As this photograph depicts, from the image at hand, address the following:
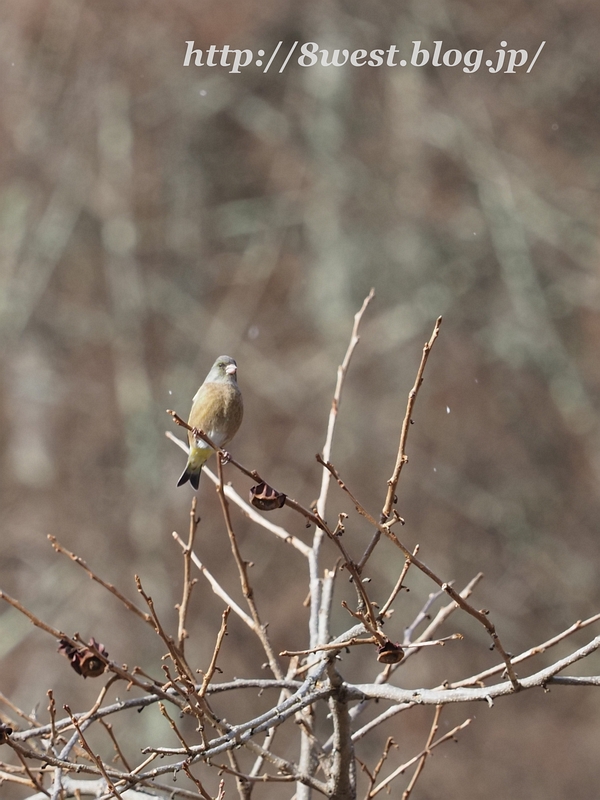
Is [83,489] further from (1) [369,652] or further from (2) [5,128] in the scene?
(2) [5,128]

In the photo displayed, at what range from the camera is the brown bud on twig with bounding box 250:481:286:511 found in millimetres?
1675

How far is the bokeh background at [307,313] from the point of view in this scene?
24.8 feet

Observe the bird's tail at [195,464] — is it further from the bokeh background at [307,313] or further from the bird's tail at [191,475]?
the bokeh background at [307,313]

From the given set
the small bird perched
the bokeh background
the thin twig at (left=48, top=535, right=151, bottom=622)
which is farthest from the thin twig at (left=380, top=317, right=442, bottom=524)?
the bokeh background

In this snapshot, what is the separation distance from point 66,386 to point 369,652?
3229 mm

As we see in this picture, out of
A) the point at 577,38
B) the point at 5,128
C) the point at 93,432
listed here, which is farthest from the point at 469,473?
the point at 5,128

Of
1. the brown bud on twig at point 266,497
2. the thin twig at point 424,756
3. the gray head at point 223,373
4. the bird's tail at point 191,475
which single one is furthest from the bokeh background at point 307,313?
the brown bud on twig at point 266,497

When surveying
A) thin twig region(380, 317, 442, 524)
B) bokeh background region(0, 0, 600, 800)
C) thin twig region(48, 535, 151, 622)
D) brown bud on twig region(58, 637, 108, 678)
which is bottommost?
brown bud on twig region(58, 637, 108, 678)

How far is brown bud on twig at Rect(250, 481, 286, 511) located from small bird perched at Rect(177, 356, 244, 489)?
725 millimetres

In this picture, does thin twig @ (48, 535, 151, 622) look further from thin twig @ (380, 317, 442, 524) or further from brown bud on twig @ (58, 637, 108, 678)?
thin twig @ (380, 317, 442, 524)

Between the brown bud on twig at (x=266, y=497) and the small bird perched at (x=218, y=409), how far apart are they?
0.73 metres

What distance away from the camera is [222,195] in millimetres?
8547

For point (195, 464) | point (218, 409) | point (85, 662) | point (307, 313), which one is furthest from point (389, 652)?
point (307, 313)

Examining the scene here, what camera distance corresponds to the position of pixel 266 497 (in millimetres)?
1676
